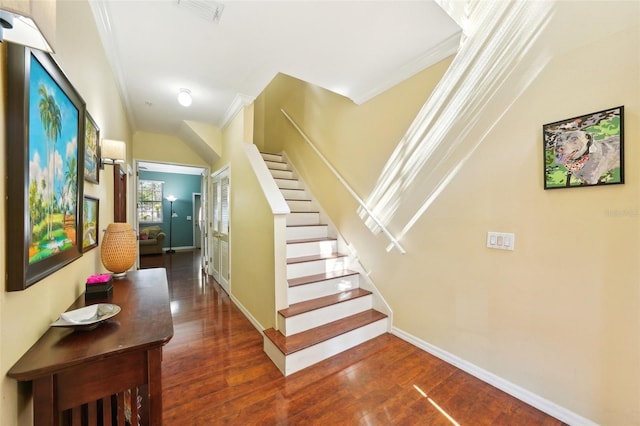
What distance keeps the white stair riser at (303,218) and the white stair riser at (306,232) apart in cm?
20

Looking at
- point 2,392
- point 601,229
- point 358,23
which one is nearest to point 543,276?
point 601,229

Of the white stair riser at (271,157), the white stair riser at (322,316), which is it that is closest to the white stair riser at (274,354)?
the white stair riser at (322,316)

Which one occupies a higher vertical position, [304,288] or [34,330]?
[34,330]

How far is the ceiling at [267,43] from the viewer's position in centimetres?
167

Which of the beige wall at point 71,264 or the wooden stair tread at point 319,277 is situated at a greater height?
the beige wall at point 71,264

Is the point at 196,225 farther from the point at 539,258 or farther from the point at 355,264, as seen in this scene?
the point at 539,258

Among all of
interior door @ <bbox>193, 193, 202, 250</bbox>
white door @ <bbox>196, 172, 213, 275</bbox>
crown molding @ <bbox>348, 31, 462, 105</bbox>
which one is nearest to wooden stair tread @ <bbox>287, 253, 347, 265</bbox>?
crown molding @ <bbox>348, 31, 462, 105</bbox>

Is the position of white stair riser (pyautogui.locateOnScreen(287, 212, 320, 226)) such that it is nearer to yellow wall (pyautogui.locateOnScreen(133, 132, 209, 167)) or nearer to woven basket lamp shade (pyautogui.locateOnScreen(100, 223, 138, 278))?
woven basket lamp shade (pyautogui.locateOnScreen(100, 223, 138, 278))

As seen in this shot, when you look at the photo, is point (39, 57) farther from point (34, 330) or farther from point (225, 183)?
point (225, 183)

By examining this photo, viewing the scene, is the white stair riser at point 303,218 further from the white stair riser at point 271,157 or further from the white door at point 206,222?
the white door at point 206,222

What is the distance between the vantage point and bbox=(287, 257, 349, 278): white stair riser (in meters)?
2.63

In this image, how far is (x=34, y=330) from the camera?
0.88 m

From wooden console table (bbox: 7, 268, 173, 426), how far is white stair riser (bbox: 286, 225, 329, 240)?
2.13m

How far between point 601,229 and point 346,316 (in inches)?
78.1
